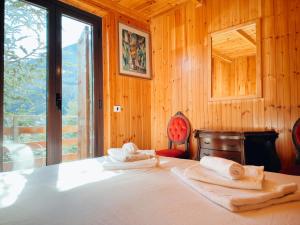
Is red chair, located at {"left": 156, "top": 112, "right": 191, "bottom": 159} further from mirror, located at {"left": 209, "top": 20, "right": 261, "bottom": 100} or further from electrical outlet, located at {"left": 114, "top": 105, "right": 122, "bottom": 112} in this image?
electrical outlet, located at {"left": 114, "top": 105, "right": 122, "bottom": 112}

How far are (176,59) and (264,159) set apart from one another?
2116 mm

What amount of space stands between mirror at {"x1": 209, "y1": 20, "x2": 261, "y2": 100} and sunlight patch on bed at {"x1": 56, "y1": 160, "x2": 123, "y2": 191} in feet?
7.03

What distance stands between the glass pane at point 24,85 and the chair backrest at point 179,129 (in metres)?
1.88

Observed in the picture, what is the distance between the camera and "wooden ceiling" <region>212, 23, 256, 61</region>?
2811 millimetres

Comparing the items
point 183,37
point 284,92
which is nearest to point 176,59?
point 183,37

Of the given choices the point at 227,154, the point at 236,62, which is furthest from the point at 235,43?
the point at 227,154

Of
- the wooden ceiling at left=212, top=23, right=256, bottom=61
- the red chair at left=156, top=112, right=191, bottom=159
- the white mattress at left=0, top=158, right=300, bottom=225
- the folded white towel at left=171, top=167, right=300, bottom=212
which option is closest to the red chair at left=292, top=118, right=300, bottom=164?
the wooden ceiling at left=212, top=23, right=256, bottom=61

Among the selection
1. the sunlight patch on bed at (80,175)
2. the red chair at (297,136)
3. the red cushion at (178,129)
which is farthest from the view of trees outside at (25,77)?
the red chair at (297,136)

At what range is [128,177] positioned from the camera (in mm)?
1261

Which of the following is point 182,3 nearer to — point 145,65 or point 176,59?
point 176,59

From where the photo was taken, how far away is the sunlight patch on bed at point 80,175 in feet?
3.63

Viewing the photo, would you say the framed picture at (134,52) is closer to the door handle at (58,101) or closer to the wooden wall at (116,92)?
the wooden wall at (116,92)

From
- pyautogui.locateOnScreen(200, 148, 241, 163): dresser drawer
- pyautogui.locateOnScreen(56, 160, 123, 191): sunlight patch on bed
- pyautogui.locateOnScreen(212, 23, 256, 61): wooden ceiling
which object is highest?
pyautogui.locateOnScreen(212, 23, 256, 61): wooden ceiling

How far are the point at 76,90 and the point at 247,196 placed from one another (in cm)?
277
